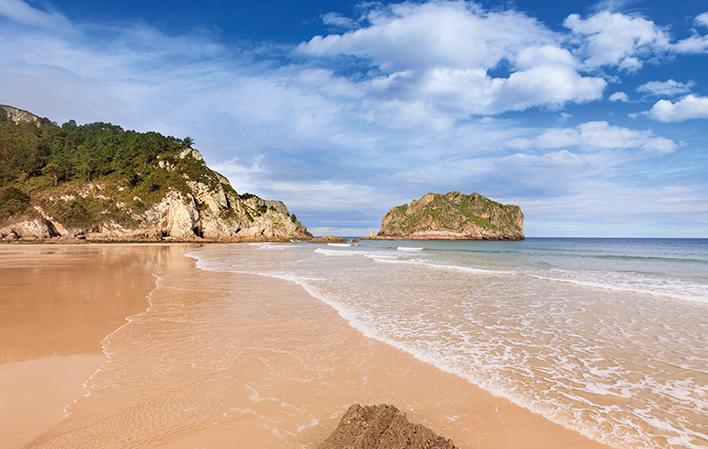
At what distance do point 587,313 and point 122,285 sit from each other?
17.2m

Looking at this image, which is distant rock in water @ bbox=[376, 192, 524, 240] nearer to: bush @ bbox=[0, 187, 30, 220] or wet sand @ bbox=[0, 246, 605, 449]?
bush @ bbox=[0, 187, 30, 220]

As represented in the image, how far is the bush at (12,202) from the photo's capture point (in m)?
61.5

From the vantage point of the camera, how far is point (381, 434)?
322 centimetres

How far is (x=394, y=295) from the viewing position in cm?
1351

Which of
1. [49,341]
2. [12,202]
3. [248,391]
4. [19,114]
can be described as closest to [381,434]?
[248,391]

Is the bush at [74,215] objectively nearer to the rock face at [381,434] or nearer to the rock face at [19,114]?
the rock face at [381,434]

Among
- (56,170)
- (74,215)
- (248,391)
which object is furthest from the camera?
(56,170)

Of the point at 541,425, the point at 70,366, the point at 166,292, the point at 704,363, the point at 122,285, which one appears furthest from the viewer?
the point at 122,285

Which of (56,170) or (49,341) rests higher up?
(56,170)

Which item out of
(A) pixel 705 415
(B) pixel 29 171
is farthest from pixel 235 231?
(A) pixel 705 415

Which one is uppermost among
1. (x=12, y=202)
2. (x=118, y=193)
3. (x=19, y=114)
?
(x=19, y=114)

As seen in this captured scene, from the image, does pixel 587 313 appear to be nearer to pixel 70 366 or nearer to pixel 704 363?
pixel 704 363

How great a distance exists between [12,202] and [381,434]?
8500cm

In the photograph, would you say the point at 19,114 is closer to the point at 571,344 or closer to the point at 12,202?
the point at 12,202
